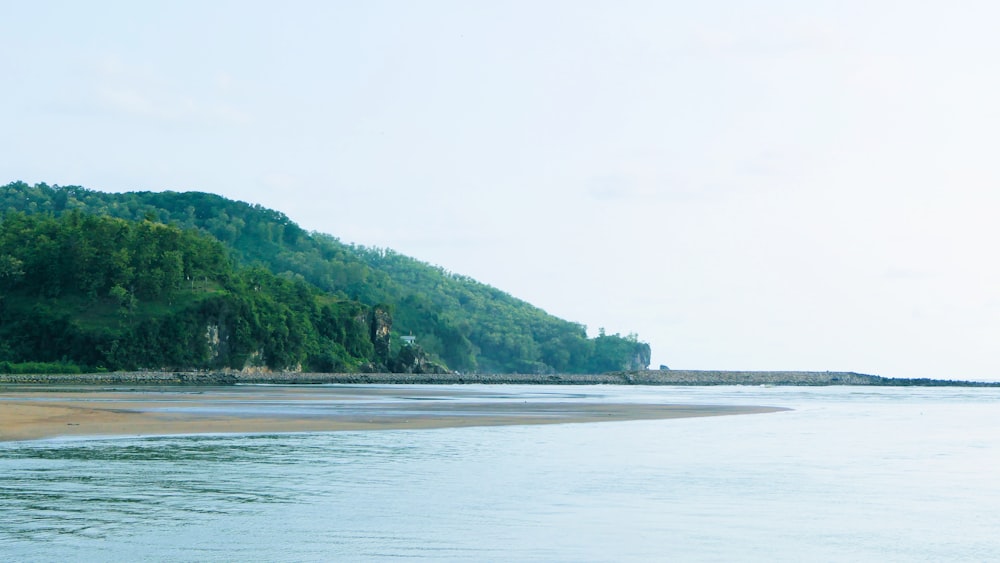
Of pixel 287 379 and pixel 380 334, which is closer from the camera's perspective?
pixel 287 379

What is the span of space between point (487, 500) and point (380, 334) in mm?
157930

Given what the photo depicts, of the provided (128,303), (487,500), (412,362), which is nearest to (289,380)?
(128,303)

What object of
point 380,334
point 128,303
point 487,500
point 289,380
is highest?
point 128,303

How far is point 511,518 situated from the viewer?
59.2ft

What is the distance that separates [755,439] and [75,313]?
108422 mm

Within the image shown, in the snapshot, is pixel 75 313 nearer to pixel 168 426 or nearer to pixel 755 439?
pixel 168 426

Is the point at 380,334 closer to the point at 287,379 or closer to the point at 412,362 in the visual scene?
the point at 412,362

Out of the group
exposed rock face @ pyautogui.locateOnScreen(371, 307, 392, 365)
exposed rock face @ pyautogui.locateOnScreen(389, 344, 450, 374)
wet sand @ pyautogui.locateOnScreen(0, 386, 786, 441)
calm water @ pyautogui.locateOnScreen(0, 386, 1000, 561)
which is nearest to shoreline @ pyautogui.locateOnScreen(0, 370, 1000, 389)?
exposed rock face @ pyautogui.locateOnScreen(389, 344, 450, 374)

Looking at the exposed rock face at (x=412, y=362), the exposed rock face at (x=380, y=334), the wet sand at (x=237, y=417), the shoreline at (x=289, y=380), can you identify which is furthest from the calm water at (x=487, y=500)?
the exposed rock face at (x=412, y=362)

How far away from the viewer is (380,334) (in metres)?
177

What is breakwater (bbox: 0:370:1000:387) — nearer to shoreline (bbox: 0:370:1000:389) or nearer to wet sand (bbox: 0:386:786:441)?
shoreline (bbox: 0:370:1000:389)

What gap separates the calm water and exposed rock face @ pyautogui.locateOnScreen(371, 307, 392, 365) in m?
142

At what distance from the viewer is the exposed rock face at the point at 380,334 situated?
17562cm

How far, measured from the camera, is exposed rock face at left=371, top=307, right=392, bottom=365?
176 meters
